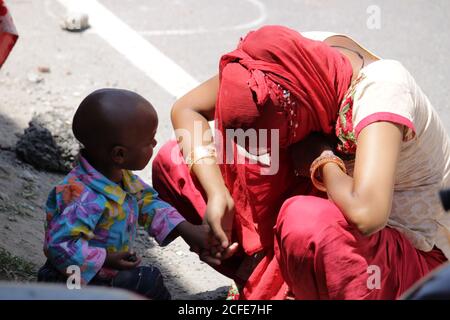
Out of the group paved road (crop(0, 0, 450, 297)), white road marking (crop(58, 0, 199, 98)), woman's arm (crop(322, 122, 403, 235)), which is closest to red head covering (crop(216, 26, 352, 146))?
woman's arm (crop(322, 122, 403, 235))

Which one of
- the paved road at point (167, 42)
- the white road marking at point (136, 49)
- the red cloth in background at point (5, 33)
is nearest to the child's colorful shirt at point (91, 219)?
the red cloth in background at point (5, 33)

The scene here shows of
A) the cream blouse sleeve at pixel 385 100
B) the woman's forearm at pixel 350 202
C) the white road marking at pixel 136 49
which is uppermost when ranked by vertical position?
the cream blouse sleeve at pixel 385 100

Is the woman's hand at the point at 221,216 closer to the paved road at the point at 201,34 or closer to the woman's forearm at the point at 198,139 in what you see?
the woman's forearm at the point at 198,139

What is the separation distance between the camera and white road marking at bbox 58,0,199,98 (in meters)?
5.26

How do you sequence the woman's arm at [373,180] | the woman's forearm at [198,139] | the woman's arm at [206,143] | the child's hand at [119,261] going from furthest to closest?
the woman's forearm at [198,139] → the woman's arm at [206,143] → the child's hand at [119,261] → the woman's arm at [373,180]

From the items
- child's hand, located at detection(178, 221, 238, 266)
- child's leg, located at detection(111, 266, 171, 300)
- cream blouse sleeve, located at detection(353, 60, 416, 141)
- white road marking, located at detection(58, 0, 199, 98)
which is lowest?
white road marking, located at detection(58, 0, 199, 98)

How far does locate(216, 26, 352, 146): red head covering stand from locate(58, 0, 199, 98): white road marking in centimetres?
219

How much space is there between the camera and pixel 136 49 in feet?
18.6

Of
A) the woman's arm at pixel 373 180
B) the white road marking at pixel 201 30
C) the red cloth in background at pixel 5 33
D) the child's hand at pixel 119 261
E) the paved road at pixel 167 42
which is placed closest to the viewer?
the woman's arm at pixel 373 180

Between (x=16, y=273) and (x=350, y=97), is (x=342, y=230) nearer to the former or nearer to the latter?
(x=350, y=97)

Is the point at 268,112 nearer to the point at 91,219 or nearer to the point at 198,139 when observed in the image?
the point at 198,139

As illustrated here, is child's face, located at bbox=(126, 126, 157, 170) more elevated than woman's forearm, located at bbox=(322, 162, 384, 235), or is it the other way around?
child's face, located at bbox=(126, 126, 157, 170)

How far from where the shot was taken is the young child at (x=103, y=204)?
2.72 meters

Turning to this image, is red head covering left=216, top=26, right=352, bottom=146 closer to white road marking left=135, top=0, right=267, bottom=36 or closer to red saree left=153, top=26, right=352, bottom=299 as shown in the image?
red saree left=153, top=26, right=352, bottom=299
